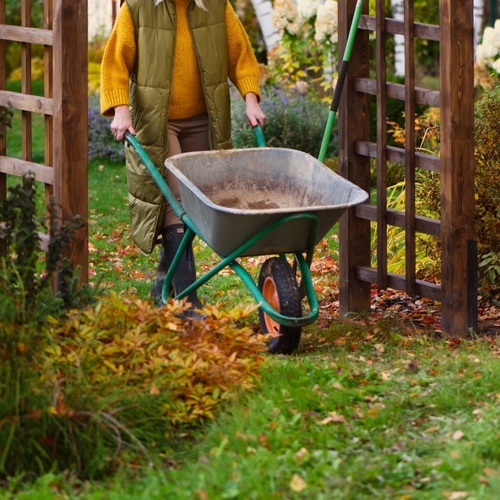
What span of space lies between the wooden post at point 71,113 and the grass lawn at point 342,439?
1169 millimetres

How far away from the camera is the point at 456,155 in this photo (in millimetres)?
4996

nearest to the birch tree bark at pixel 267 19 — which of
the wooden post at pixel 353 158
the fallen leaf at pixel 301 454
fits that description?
the wooden post at pixel 353 158

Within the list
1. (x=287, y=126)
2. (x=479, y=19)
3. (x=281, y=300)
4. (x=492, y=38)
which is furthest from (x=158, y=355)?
(x=479, y=19)

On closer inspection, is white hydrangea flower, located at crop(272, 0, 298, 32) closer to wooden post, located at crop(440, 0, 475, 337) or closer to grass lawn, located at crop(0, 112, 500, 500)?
wooden post, located at crop(440, 0, 475, 337)

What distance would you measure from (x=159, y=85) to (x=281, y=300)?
1306 mm

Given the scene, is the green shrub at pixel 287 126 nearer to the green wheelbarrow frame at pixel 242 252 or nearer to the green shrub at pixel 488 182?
the green shrub at pixel 488 182

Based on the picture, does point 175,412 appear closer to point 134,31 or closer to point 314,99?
point 134,31

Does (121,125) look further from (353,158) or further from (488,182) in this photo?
(488,182)

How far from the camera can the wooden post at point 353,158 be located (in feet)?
18.5

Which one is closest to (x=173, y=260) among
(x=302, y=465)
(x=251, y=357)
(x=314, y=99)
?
(x=251, y=357)

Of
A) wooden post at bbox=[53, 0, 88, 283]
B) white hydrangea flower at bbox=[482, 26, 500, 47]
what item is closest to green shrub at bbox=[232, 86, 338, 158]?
white hydrangea flower at bbox=[482, 26, 500, 47]

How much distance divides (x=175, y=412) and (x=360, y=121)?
2517 mm

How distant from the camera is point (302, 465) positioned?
3322 mm

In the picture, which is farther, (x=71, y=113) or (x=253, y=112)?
(x=253, y=112)
